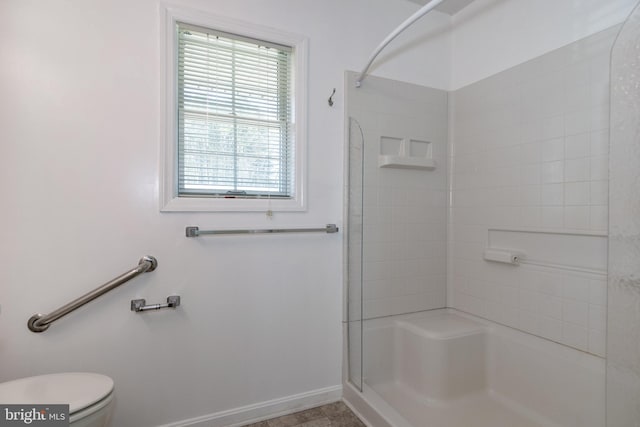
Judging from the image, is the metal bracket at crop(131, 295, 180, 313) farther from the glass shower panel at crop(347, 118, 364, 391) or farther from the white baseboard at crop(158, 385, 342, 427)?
the glass shower panel at crop(347, 118, 364, 391)

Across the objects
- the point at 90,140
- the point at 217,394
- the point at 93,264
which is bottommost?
the point at 217,394

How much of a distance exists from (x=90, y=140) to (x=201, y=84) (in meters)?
0.56

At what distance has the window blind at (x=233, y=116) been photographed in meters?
1.53

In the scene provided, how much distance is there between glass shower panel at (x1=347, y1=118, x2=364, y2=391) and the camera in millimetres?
1778

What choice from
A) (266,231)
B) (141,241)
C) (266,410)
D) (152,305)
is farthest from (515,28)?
(266,410)

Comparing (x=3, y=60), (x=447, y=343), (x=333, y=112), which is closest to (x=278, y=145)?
(x=333, y=112)

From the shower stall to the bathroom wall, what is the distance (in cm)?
24

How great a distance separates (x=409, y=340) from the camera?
1793mm

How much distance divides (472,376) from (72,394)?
1865 mm

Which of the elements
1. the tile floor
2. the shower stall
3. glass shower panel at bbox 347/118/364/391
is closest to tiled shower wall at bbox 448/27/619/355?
the shower stall

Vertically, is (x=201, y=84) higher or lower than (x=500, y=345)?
higher

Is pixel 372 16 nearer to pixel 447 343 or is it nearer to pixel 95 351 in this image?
pixel 447 343

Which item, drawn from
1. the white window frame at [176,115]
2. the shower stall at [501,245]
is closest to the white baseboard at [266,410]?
the shower stall at [501,245]

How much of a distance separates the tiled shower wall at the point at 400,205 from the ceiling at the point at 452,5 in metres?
0.53
